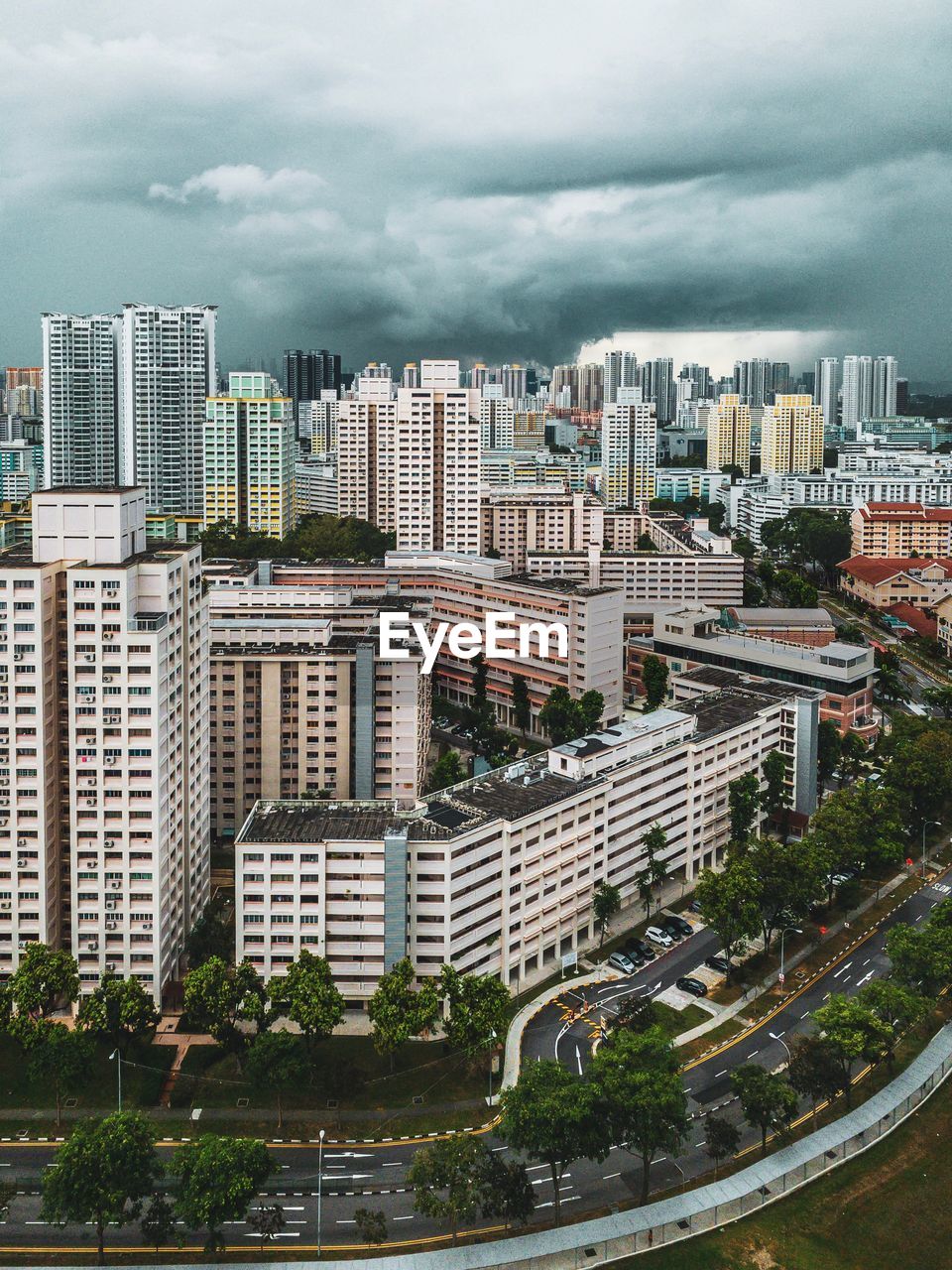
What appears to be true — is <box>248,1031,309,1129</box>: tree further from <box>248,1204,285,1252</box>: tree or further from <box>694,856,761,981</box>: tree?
<box>694,856,761,981</box>: tree

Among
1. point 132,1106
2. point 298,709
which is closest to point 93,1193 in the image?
point 132,1106

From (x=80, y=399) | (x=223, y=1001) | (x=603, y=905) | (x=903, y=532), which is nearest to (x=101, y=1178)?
(x=223, y=1001)

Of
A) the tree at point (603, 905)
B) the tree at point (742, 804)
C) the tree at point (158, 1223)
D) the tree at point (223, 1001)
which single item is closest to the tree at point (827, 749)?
the tree at point (742, 804)

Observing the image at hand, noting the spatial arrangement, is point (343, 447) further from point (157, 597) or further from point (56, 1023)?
point (56, 1023)

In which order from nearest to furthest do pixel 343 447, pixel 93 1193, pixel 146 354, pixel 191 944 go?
pixel 93 1193, pixel 191 944, pixel 343 447, pixel 146 354

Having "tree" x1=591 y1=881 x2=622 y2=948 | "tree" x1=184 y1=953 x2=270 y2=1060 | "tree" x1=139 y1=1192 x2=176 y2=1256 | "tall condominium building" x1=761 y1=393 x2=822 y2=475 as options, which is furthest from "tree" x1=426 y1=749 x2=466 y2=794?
"tall condominium building" x1=761 y1=393 x2=822 y2=475

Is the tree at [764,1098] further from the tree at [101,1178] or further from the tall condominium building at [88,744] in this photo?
the tall condominium building at [88,744]
